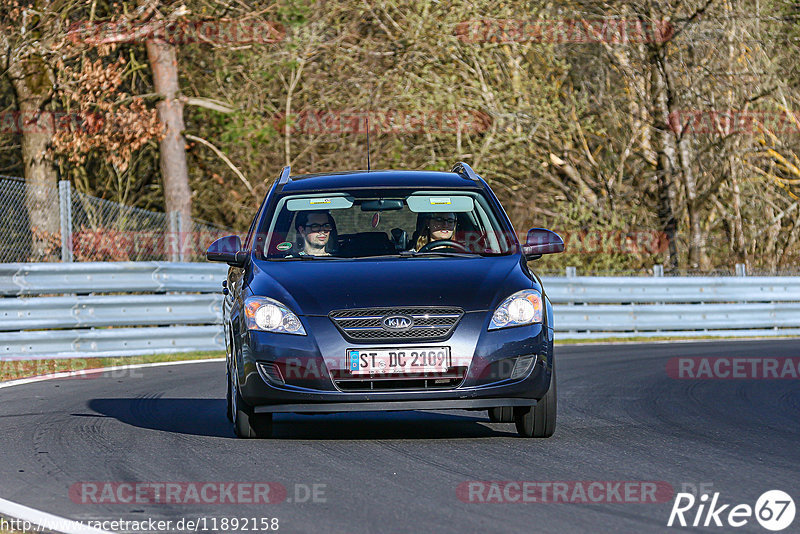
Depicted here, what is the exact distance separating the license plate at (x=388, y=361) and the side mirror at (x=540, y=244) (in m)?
1.38

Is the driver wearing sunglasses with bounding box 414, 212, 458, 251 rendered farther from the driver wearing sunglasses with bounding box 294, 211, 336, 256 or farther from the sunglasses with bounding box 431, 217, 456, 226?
the driver wearing sunglasses with bounding box 294, 211, 336, 256

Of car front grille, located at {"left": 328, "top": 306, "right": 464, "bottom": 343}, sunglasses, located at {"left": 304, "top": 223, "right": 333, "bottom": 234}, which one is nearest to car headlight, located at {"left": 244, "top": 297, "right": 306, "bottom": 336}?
car front grille, located at {"left": 328, "top": 306, "right": 464, "bottom": 343}

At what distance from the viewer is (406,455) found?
7.04 m

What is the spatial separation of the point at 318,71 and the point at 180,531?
2225 centimetres

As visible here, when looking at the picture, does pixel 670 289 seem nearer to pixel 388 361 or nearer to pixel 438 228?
pixel 438 228

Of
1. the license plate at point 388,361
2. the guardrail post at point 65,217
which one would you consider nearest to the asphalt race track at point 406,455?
the license plate at point 388,361

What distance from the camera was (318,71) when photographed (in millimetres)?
26719

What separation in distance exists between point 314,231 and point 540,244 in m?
1.43

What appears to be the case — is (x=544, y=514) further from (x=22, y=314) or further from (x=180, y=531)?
(x=22, y=314)

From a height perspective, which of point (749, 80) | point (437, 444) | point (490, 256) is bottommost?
point (437, 444)

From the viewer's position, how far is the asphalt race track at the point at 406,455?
539 cm

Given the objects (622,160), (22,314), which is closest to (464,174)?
(22,314)

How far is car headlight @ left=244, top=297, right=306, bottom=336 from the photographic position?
7312mm

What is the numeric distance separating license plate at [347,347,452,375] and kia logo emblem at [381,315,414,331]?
0.13 m
